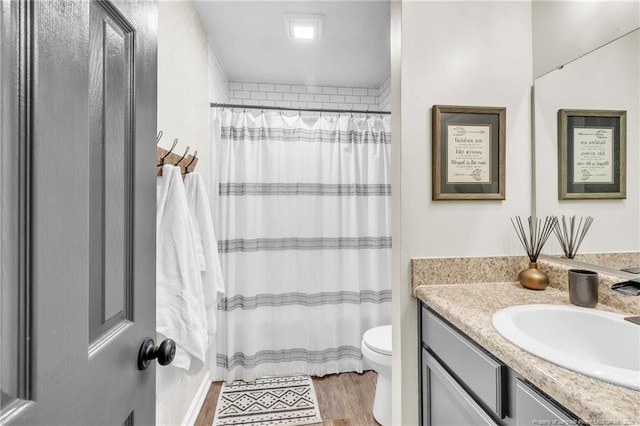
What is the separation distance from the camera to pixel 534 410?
2.42ft

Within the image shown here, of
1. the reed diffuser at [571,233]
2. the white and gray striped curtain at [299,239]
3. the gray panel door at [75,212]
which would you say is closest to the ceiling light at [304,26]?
the white and gray striped curtain at [299,239]

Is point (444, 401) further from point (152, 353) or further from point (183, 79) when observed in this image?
point (183, 79)

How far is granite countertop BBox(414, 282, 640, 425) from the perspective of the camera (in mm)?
576

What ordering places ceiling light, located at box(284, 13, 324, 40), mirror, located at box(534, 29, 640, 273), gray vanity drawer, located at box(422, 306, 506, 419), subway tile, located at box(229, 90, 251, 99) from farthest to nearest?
subway tile, located at box(229, 90, 251, 99) → ceiling light, located at box(284, 13, 324, 40) → mirror, located at box(534, 29, 640, 273) → gray vanity drawer, located at box(422, 306, 506, 419)

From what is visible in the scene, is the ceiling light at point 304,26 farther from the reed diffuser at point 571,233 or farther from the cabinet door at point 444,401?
the cabinet door at point 444,401

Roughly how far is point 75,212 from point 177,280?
74cm

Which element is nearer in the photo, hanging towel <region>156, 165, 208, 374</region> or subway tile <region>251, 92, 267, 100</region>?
hanging towel <region>156, 165, 208, 374</region>

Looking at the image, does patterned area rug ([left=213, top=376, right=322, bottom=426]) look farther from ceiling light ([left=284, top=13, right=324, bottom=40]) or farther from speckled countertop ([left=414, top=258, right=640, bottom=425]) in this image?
ceiling light ([left=284, top=13, right=324, bottom=40])

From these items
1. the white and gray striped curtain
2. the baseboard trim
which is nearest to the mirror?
the white and gray striped curtain

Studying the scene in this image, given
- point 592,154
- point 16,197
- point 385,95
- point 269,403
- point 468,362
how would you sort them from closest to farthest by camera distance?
point 16,197
point 468,362
point 592,154
point 269,403
point 385,95

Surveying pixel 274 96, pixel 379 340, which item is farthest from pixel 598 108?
pixel 274 96

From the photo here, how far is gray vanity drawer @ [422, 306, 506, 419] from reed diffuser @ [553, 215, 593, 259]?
0.63m

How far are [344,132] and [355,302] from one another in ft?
4.32

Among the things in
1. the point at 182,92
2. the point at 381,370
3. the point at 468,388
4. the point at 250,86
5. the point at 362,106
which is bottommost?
the point at 381,370
